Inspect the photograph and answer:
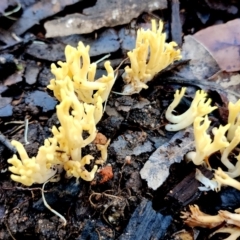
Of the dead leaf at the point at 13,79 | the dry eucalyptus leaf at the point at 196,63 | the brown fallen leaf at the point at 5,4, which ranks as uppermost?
the brown fallen leaf at the point at 5,4

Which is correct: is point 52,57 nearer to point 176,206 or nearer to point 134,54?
point 134,54

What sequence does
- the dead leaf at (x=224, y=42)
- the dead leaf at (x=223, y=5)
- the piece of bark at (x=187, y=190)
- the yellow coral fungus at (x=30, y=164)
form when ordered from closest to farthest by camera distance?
1. the yellow coral fungus at (x=30, y=164)
2. the piece of bark at (x=187, y=190)
3. the dead leaf at (x=224, y=42)
4. the dead leaf at (x=223, y=5)

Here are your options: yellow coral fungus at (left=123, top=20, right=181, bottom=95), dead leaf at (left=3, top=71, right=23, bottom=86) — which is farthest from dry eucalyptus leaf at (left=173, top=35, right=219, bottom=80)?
dead leaf at (left=3, top=71, right=23, bottom=86)

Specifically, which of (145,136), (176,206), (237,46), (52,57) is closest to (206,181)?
(176,206)

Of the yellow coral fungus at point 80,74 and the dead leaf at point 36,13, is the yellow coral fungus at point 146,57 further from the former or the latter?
the dead leaf at point 36,13

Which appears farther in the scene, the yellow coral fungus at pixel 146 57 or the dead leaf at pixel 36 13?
the dead leaf at pixel 36 13

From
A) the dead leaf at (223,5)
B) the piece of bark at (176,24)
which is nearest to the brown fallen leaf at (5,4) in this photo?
the piece of bark at (176,24)

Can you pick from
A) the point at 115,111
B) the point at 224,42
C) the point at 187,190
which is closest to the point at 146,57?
the point at 115,111
